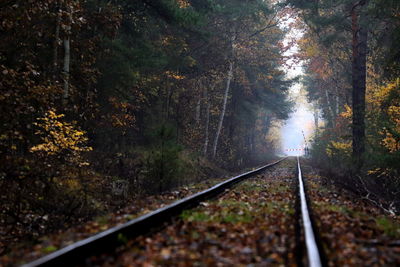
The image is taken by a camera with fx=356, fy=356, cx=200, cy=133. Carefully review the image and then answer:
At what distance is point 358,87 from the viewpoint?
18375mm

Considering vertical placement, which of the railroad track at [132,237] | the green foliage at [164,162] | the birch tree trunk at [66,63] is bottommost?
the railroad track at [132,237]

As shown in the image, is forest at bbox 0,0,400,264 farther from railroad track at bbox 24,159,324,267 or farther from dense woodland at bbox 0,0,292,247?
railroad track at bbox 24,159,324,267

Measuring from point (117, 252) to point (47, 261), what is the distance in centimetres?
101

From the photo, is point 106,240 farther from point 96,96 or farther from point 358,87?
point 358,87

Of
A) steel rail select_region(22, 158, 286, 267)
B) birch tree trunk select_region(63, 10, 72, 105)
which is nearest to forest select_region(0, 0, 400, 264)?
birch tree trunk select_region(63, 10, 72, 105)

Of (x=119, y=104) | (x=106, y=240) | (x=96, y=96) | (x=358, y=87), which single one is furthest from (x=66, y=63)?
(x=358, y=87)

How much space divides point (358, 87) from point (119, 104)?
39.8ft

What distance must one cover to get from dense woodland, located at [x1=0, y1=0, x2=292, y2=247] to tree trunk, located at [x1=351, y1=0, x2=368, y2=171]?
7.13 meters

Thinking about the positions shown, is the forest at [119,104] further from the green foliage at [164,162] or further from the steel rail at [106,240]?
the steel rail at [106,240]

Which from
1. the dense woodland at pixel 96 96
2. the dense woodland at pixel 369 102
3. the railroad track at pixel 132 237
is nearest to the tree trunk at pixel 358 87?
the dense woodland at pixel 369 102

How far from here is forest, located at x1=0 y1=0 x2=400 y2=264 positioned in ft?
27.7

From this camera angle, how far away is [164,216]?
589cm

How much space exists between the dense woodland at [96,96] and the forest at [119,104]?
5 cm

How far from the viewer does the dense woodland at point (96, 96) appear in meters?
8.41
